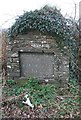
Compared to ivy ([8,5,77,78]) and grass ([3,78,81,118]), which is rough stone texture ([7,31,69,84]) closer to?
ivy ([8,5,77,78])

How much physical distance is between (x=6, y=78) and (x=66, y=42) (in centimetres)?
168

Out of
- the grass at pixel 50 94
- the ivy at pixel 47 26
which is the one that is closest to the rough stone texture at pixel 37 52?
the ivy at pixel 47 26

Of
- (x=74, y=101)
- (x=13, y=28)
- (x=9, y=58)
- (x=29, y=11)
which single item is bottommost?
(x=74, y=101)

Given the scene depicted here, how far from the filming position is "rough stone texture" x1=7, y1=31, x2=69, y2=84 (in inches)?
251

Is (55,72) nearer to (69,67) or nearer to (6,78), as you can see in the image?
(69,67)

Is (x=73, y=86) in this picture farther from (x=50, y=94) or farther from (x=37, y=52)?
(x=37, y=52)

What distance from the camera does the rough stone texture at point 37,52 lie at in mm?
6371

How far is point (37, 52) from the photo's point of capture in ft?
21.0

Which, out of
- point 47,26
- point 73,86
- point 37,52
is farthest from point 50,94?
point 47,26

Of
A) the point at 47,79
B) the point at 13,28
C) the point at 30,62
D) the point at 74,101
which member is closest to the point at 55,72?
the point at 47,79

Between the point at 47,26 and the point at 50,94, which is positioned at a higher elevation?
the point at 47,26

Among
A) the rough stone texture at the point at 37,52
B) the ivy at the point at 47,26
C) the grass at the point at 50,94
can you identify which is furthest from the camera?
the rough stone texture at the point at 37,52

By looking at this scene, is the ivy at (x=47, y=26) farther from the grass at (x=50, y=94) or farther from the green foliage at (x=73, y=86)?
the grass at (x=50, y=94)

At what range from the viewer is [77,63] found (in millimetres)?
6727
